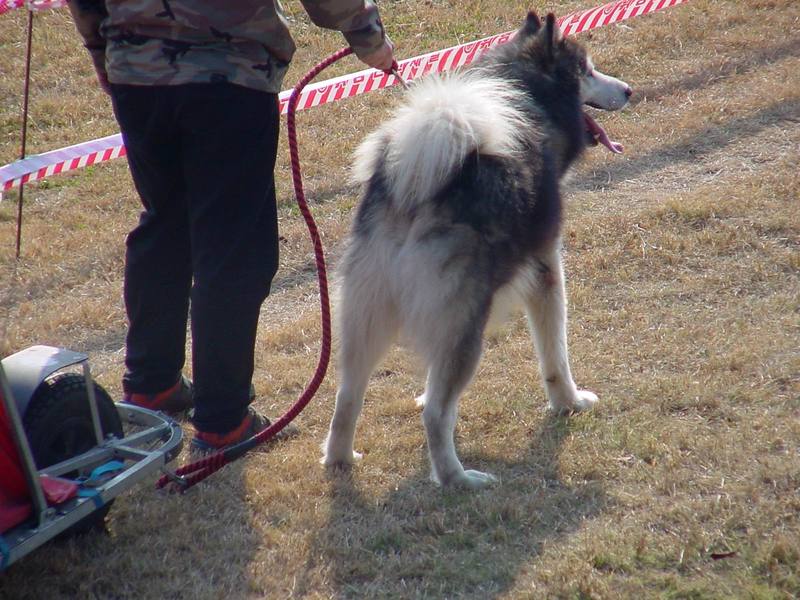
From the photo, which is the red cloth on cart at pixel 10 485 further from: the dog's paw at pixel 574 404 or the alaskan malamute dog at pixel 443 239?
the dog's paw at pixel 574 404

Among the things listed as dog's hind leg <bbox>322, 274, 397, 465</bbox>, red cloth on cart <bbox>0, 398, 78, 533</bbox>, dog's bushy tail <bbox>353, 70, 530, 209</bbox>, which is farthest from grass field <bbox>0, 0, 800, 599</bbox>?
dog's bushy tail <bbox>353, 70, 530, 209</bbox>

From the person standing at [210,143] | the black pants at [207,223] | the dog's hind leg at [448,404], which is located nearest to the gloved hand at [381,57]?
the person standing at [210,143]

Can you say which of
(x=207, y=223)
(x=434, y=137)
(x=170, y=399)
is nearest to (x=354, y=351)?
(x=207, y=223)

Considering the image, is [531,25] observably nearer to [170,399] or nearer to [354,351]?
[354,351]

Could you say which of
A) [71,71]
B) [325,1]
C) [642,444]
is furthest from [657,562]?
[71,71]

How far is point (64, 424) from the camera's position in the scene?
Answer: 2844mm

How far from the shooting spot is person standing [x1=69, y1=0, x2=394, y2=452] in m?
2.94

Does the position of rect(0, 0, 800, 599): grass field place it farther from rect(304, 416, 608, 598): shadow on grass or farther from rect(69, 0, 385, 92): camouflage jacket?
rect(69, 0, 385, 92): camouflage jacket

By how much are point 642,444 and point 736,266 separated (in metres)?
1.74

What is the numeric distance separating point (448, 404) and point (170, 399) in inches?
49.2

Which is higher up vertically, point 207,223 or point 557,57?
point 557,57

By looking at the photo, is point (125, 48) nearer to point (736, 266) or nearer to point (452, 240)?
point (452, 240)

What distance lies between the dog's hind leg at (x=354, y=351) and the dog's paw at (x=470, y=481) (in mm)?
422

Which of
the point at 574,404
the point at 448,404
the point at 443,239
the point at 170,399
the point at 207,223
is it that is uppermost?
the point at 207,223
